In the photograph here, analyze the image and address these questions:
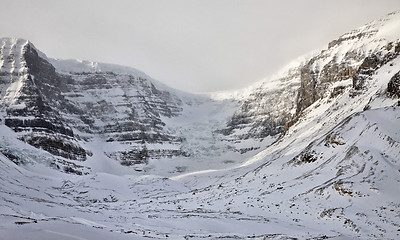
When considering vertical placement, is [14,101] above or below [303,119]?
above

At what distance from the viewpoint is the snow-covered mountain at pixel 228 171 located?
28.1 metres

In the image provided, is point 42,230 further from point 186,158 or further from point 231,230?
point 186,158

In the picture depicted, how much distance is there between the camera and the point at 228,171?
130 m

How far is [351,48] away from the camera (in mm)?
148375

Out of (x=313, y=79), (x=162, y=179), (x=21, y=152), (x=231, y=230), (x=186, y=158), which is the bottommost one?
(x=231, y=230)

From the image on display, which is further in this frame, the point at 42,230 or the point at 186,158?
the point at 186,158

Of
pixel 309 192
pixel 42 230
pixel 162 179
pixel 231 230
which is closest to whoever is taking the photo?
pixel 42 230

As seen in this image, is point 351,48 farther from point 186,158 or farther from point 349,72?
point 186,158

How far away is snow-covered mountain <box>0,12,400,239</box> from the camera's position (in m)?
28.1

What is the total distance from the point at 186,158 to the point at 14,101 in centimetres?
8121

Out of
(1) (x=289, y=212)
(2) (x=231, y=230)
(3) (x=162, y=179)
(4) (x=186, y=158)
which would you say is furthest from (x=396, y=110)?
(4) (x=186, y=158)

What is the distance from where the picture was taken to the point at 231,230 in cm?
2777

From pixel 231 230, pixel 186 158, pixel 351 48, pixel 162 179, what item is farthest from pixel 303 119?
pixel 231 230

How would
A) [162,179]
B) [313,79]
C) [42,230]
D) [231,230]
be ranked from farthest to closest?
[313,79], [162,179], [231,230], [42,230]
